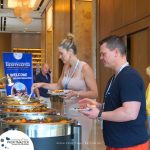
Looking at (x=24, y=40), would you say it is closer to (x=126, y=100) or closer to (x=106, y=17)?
(x=106, y=17)

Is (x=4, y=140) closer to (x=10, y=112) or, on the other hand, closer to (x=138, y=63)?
(x=10, y=112)

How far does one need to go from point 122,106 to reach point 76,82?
5.70 ft

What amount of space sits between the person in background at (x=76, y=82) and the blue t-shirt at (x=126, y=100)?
1325 millimetres

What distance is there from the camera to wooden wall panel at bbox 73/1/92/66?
1191 cm

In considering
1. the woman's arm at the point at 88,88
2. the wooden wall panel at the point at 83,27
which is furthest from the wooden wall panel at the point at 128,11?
the wooden wall panel at the point at 83,27

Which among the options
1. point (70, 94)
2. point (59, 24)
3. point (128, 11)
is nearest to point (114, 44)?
point (70, 94)

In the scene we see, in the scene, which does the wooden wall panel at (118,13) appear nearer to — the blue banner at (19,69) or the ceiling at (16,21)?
the blue banner at (19,69)

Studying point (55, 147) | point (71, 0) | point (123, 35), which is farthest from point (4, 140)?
point (71, 0)

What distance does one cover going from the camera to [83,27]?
12.1m

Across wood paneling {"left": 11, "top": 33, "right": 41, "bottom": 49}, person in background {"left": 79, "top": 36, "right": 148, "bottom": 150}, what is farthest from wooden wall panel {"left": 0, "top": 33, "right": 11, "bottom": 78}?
person in background {"left": 79, "top": 36, "right": 148, "bottom": 150}

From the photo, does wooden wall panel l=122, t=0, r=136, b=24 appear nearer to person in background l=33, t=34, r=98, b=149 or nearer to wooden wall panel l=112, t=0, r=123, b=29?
wooden wall panel l=112, t=0, r=123, b=29

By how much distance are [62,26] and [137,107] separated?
12.3 m

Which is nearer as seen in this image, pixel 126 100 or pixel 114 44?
pixel 126 100

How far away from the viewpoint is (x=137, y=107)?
8.11 ft
